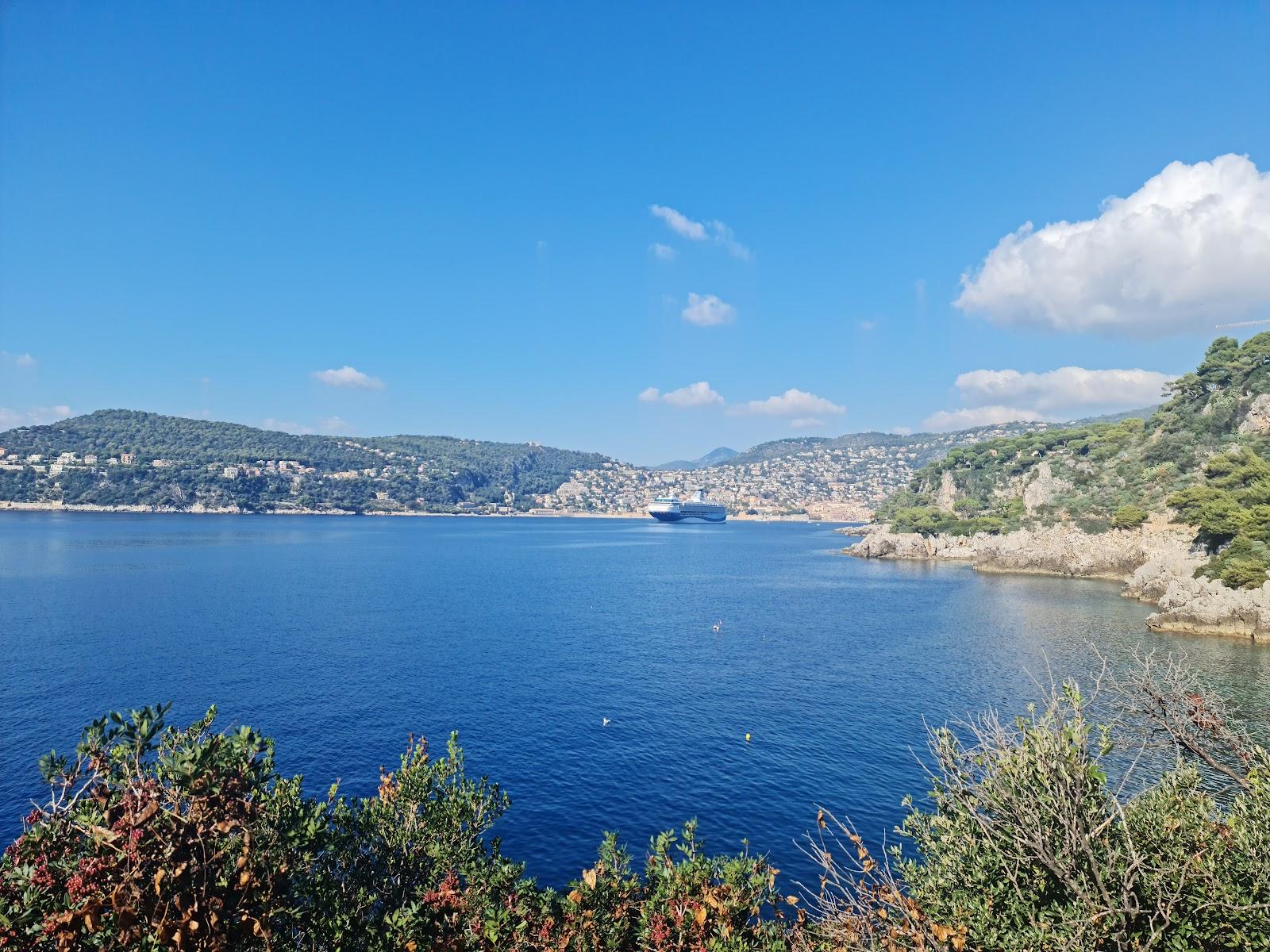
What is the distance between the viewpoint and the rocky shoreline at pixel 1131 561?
193 feet

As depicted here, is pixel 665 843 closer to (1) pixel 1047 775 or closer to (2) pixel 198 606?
(1) pixel 1047 775

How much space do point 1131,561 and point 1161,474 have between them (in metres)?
21.3

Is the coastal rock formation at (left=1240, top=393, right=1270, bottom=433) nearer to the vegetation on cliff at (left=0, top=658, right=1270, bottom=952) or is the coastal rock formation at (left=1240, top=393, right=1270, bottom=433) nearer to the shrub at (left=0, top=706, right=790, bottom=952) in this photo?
the vegetation on cliff at (left=0, top=658, right=1270, bottom=952)

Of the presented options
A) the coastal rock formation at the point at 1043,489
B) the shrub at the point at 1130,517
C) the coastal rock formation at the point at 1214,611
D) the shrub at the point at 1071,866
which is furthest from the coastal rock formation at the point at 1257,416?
the shrub at the point at 1071,866

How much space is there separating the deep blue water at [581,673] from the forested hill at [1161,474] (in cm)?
1246

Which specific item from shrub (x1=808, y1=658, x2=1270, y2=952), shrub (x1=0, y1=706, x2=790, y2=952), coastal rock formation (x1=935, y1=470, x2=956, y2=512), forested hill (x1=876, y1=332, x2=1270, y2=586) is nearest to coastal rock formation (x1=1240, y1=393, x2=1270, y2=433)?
forested hill (x1=876, y1=332, x2=1270, y2=586)

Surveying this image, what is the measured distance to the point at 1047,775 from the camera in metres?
12.0

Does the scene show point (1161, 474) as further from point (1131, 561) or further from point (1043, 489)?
point (1043, 489)

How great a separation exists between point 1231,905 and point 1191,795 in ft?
18.8

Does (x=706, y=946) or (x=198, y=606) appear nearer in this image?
(x=706, y=946)

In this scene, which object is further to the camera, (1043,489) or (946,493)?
(946,493)

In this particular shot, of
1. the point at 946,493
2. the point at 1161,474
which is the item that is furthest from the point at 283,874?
the point at 946,493

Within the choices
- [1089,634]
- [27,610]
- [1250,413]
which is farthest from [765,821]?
[1250,413]

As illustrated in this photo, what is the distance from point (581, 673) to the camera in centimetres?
5316
